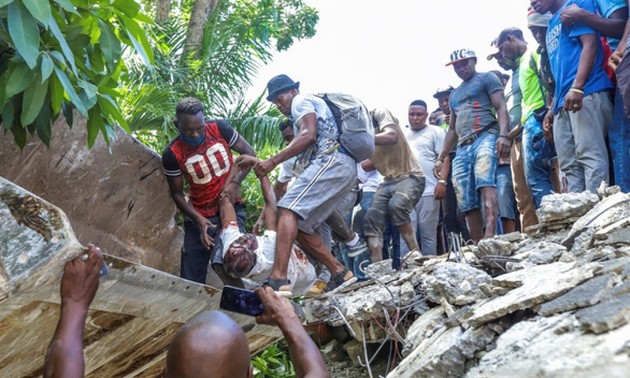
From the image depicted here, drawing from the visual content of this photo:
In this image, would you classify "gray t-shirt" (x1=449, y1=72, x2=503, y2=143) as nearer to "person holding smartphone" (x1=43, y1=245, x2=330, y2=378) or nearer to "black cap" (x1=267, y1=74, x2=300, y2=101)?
"black cap" (x1=267, y1=74, x2=300, y2=101)

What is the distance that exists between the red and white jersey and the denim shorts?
1898 millimetres

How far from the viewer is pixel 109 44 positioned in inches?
94.3

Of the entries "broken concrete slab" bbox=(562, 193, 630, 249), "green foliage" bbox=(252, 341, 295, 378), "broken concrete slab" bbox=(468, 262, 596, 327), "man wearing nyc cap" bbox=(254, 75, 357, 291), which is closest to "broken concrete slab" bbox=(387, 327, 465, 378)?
"broken concrete slab" bbox=(468, 262, 596, 327)

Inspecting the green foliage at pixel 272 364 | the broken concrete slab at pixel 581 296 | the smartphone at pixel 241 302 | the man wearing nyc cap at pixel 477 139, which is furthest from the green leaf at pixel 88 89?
the green foliage at pixel 272 364

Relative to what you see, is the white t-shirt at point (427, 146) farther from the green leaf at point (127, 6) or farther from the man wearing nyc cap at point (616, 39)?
the green leaf at point (127, 6)

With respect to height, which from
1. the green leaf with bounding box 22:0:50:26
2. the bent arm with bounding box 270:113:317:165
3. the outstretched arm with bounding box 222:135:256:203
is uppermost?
the green leaf with bounding box 22:0:50:26

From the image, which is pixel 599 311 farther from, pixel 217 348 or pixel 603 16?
pixel 603 16

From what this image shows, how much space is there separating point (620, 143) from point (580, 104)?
0.31m

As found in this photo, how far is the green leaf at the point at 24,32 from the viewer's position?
1.92 m

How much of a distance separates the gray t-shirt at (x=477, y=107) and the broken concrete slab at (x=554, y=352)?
3.27m

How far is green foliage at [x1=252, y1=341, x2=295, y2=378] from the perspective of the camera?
18.1 ft

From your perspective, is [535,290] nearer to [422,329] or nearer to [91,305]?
[422,329]

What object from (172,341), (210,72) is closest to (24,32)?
(172,341)

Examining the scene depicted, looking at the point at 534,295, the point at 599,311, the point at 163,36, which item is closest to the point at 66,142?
the point at 534,295
